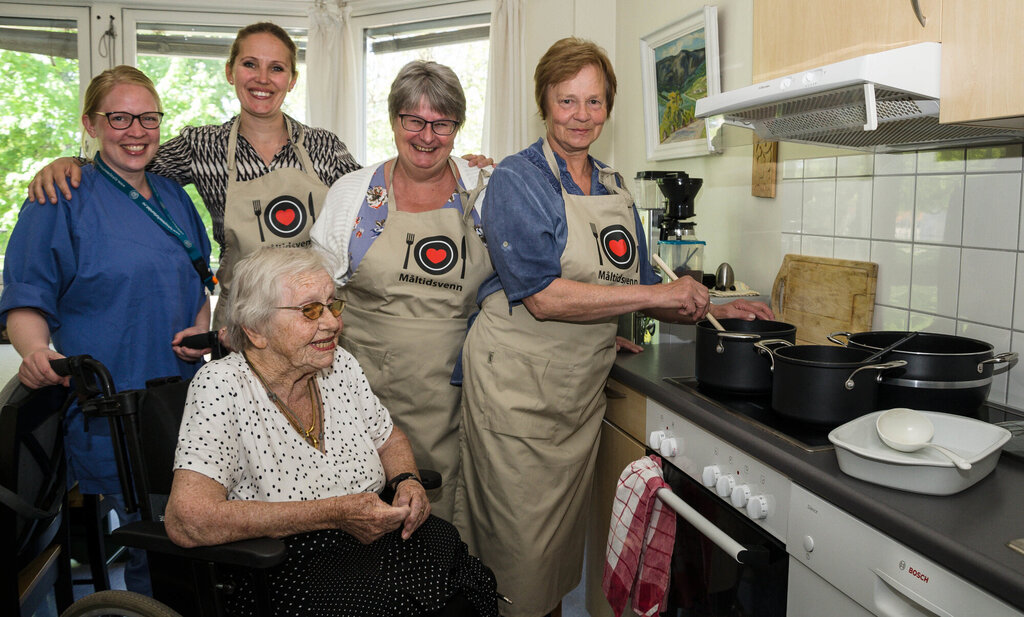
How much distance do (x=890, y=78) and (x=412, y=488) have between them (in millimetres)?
1165

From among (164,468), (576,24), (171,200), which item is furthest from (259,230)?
(576,24)

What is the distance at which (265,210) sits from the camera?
2.09 metres

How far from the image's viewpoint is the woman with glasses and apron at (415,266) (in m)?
1.96

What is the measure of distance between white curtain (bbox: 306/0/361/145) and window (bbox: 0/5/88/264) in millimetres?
1148

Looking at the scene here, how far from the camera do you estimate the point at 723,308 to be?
6.43 ft

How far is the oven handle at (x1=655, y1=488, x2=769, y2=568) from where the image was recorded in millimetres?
1360

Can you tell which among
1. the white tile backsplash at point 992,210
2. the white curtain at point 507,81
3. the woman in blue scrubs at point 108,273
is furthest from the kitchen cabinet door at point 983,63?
the white curtain at point 507,81

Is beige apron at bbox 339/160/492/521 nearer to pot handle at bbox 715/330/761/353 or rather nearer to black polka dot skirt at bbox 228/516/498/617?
black polka dot skirt at bbox 228/516/498/617

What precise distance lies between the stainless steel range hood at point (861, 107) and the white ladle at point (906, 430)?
1.66 ft

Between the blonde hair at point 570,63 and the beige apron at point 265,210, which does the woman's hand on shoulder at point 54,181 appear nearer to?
the beige apron at point 265,210

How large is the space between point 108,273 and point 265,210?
1.39 ft

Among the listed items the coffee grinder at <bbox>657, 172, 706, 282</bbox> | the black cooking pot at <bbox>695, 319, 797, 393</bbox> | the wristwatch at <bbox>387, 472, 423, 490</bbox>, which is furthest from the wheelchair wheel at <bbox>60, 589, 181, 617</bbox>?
the coffee grinder at <bbox>657, 172, 706, 282</bbox>

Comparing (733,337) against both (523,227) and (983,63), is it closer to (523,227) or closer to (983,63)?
(523,227)

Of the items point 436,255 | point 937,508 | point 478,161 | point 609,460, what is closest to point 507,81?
point 478,161
